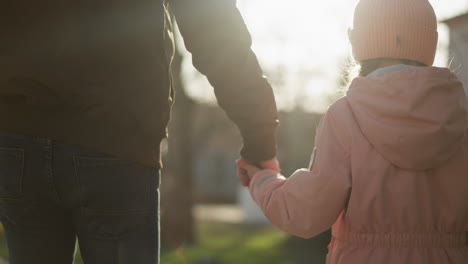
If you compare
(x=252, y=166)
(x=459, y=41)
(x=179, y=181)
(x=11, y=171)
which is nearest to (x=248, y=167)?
(x=252, y=166)

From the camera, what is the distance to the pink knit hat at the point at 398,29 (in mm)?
2084

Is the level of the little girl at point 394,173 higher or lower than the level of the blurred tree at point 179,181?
higher

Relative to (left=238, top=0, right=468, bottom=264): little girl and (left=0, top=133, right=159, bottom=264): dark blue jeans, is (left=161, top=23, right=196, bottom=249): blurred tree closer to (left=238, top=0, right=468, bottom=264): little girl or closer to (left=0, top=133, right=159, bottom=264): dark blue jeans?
(left=238, top=0, right=468, bottom=264): little girl

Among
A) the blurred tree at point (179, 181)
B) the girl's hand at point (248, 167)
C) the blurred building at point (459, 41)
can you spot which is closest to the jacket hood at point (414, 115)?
the girl's hand at point (248, 167)

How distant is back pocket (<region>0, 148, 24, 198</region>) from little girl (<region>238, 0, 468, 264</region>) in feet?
2.94

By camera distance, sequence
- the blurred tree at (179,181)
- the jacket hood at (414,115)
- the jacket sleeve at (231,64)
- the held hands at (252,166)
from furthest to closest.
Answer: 1. the blurred tree at (179,181)
2. the held hands at (252,166)
3. the jacket sleeve at (231,64)
4. the jacket hood at (414,115)

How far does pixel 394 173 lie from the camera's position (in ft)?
6.38

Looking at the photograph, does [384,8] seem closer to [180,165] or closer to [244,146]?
[244,146]

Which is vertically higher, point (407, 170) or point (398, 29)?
point (398, 29)

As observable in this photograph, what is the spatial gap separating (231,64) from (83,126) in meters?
0.61

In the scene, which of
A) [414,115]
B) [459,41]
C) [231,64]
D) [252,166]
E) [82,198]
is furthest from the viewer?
[459,41]

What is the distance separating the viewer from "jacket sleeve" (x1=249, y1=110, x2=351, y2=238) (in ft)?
6.35

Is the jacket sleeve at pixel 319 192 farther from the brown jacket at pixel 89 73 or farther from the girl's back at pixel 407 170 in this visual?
the brown jacket at pixel 89 73

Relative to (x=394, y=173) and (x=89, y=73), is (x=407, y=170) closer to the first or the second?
(x=394, y=173)
